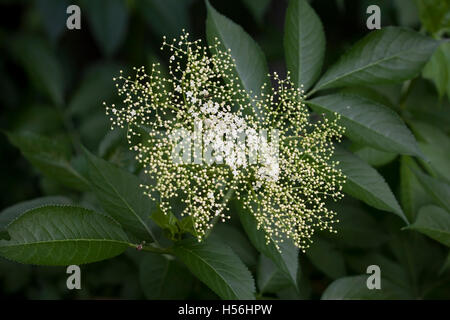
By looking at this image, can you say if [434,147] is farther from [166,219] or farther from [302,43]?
[166,219]

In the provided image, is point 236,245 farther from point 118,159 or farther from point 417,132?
point 417,132

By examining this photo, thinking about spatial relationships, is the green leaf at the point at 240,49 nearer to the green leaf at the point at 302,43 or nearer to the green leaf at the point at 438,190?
the green leaf at the point at 302,43

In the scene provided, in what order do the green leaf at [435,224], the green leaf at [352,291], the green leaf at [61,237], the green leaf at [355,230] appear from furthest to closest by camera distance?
1. the green leaf at [355,230]
2. the green leaf at [352,291]
3. the green leaf at [435,224]
4. the green leaf at [61,237]

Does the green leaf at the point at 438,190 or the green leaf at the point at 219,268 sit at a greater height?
the green leaf at the point at 438,190

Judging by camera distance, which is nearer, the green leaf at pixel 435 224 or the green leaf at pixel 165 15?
the green leaf at pixel 435 224

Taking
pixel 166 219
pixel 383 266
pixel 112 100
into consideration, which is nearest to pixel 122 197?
pixel 166 219

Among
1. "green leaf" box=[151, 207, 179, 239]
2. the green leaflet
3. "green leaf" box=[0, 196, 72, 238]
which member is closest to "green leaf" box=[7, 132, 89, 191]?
"green leaf" box=[0, 196, 72, 238]

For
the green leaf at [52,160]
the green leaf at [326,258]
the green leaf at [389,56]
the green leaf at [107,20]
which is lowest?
the green leaf at [326,258]

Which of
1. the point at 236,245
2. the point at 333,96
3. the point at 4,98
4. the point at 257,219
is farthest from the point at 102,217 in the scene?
the point at 4,98

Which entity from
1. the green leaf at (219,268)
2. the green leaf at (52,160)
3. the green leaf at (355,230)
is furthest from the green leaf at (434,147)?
the green leaf at (52,160)
